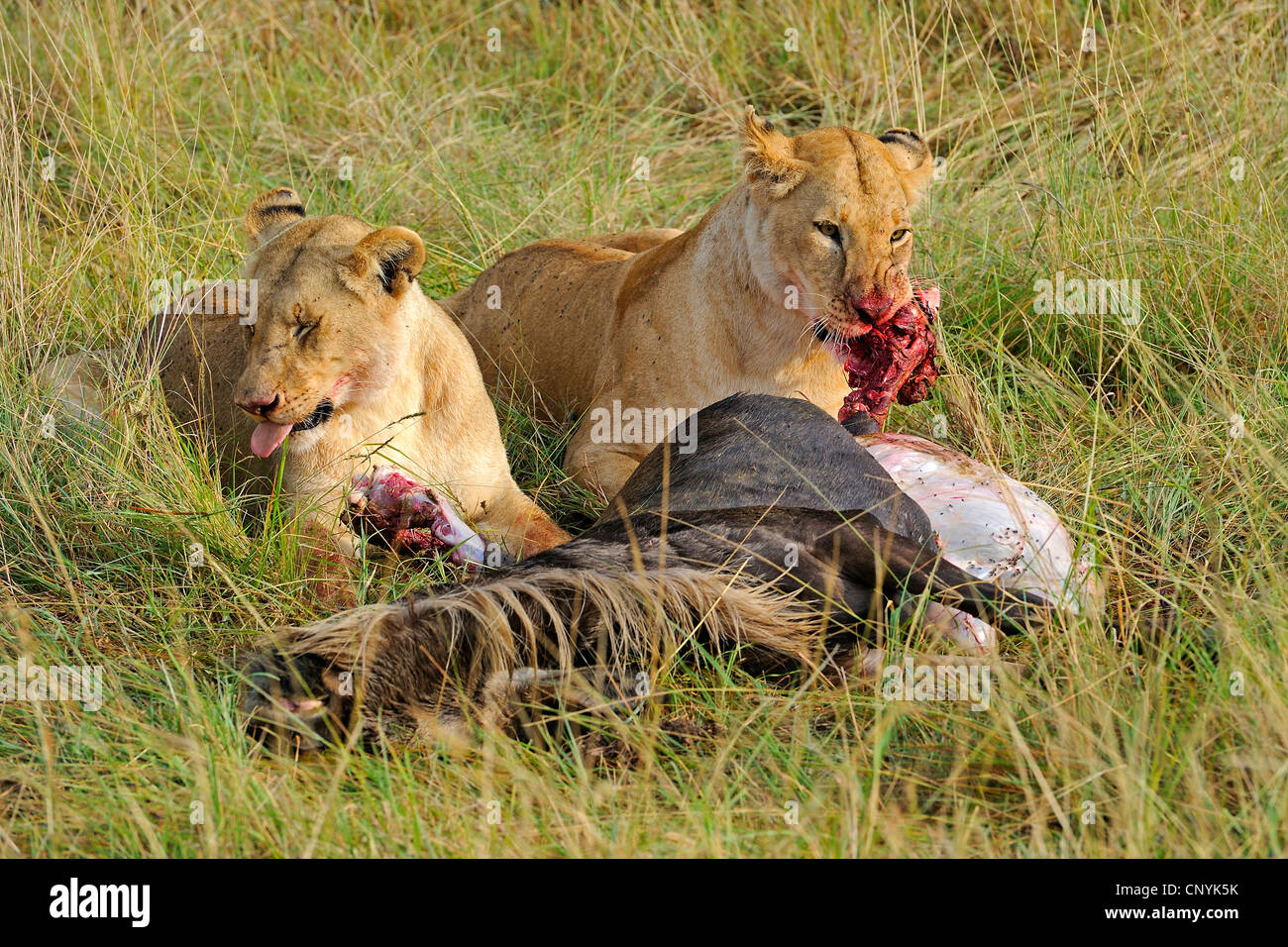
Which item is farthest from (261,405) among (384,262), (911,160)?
(911,160)

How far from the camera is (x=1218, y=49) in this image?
6926mm

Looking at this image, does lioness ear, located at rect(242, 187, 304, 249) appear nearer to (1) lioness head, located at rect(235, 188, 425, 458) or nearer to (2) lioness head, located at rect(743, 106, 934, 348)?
(1) lioness head, located at rect(235, 188, 425, 458)

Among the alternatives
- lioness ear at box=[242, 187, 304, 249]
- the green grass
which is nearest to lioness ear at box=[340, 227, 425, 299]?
lioness ear at box=[242, 187, 304, 249]

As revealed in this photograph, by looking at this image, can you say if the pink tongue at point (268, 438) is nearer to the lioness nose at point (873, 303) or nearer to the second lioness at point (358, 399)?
the second lioness at point (358, 399)

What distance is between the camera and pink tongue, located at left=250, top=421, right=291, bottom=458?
4324 millimetres

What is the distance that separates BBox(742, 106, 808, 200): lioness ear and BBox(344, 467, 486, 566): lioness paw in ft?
4.82

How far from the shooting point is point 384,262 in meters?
4.31

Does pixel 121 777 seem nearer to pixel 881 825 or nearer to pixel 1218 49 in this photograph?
pixel 881 825

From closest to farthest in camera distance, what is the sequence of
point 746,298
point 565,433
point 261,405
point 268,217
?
point 261,405 < point 268,217 < point 746,298 < point 565,433

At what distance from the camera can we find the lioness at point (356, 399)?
421cm

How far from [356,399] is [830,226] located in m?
1.57

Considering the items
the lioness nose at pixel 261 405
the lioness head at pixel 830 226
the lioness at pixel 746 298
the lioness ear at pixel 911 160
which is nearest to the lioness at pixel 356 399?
the lioness nose at pixel 261 405

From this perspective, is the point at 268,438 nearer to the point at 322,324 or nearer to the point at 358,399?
the point at 358,399

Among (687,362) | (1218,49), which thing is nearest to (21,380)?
(687,362)
